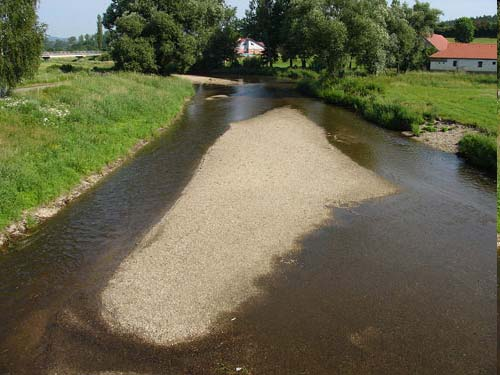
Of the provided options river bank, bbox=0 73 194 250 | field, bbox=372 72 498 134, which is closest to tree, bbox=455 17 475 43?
field, bbox=372 72 498 134

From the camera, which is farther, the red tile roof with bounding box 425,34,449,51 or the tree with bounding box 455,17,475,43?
the tree with bounding box 455,17,475,43

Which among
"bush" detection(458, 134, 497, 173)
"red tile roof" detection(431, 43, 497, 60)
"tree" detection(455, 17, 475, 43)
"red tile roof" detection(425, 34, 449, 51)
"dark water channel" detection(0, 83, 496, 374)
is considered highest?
"tree" detection(455, 17, 475, 43)

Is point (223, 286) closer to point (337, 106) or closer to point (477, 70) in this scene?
point (337, 106)

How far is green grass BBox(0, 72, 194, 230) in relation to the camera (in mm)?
17266

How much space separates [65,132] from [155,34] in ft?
108

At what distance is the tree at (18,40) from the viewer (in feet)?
92.0

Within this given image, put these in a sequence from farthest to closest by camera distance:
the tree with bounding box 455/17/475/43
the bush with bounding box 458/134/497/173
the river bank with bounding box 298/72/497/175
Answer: the tree with bounding box 455/17/475/43, the river bank with bounding box 298/72/497/175, the bush with bounding box 458/134/497/173

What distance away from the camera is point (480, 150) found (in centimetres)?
2266

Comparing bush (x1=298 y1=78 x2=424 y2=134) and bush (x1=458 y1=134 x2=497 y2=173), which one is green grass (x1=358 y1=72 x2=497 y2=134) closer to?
bush (x1=298 y1=78 x2=424 y2=134)

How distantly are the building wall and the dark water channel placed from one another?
5481cm

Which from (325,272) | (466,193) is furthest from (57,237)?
(466,193)

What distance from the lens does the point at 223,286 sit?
1205cm

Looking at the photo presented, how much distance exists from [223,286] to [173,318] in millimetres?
1804

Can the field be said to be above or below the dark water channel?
above
